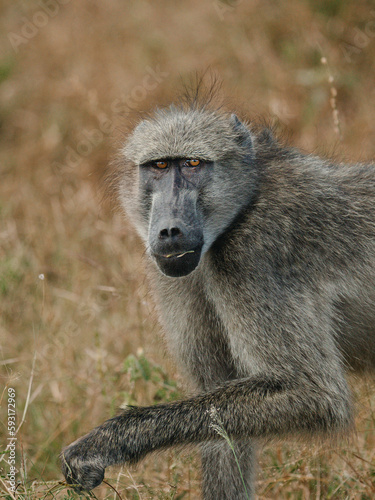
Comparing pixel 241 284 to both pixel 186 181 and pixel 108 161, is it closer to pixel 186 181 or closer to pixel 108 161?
pixel 186 181

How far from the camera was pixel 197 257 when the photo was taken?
125 inches

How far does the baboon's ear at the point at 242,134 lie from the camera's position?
141 inches

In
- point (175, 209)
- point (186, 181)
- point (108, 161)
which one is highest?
point (108, 161)

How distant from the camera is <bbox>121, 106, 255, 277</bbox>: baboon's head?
3148mm

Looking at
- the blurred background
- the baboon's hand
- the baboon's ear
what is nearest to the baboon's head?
the baboon's ear

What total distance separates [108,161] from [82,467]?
150 inches

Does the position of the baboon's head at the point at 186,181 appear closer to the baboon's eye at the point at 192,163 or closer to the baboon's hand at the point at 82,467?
the baboon's eye at the point at 192,163

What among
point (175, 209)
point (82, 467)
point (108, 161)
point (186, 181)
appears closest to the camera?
point (82, 467)

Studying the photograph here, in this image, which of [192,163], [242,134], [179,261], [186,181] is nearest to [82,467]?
[179,261]

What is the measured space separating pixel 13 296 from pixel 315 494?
2.64 meters

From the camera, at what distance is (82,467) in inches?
120

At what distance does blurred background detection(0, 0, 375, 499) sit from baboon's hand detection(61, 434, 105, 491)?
0.23 ft

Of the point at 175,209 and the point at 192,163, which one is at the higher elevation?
the point at 192,163

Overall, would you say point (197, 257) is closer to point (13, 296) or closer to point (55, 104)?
point (13, 296)
